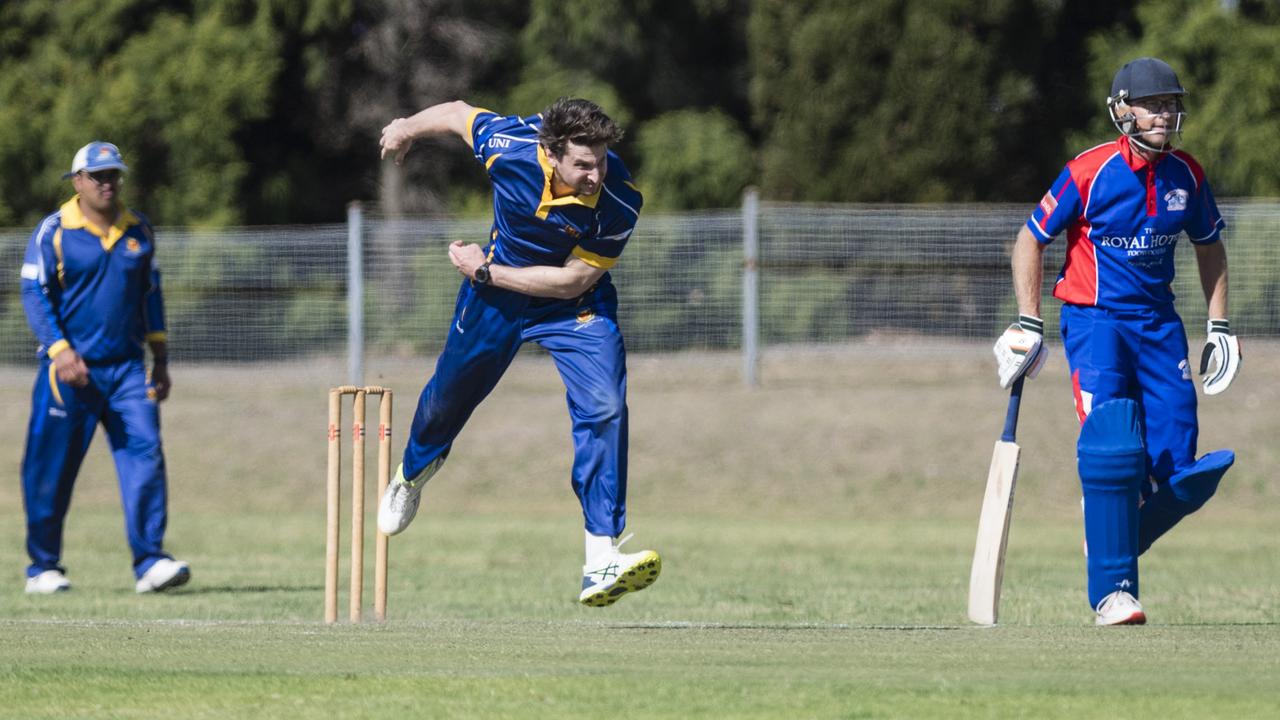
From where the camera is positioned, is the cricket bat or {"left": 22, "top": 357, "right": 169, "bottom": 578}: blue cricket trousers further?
{"left": 22, "top": 357, "right": 169, "bottom": 578}: blue cricket trousers

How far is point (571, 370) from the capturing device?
7.61 m

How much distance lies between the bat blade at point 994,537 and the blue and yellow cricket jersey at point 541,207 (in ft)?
5.45

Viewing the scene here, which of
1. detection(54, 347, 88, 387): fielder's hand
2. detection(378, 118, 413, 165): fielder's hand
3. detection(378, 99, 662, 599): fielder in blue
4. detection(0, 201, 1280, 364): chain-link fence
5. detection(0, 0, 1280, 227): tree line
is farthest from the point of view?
detection(0, 0, 1280, 227): tree line

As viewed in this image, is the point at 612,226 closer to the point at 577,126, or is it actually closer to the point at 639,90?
the point at 577,126

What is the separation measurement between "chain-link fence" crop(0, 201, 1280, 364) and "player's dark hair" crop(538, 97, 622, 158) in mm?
10849

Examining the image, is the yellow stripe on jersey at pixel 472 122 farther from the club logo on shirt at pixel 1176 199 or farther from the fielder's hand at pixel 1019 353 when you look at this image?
the club logo on shirt at pixel 1176 199

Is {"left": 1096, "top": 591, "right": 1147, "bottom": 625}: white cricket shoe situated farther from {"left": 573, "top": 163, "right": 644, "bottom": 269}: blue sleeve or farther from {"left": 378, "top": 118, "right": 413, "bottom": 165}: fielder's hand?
{"left": 378, "top": 118, "right": 413, "bottom": 165}: fielder's hand

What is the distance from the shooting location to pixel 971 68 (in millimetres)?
23078

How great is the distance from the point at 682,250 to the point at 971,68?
6.15 meters

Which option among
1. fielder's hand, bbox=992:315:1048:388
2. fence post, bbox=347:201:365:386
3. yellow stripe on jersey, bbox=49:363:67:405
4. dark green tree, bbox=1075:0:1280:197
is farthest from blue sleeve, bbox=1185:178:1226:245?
dark green tree, bbox=1075:0:1280:197

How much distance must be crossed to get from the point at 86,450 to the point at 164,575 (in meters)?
0.79

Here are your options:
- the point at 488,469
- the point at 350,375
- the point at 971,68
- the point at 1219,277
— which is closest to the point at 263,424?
the point at 350,375

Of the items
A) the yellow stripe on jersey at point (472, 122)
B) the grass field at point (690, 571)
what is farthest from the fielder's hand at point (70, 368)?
the yellow stripe on jersey at point (472, 122)

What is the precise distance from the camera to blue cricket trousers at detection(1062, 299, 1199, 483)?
7504mm
